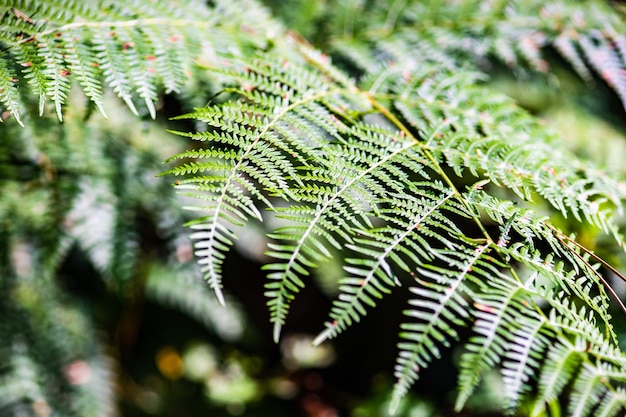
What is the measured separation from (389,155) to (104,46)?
0.64 metres

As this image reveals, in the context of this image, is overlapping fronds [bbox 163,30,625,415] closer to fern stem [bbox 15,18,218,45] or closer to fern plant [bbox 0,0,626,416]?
fern plant [bbox 0,0,626,416]

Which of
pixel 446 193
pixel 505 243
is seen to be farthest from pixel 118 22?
pixel 505 243

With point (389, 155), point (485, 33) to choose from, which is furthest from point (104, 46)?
point (485, 33)

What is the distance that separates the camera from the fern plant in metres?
0.75

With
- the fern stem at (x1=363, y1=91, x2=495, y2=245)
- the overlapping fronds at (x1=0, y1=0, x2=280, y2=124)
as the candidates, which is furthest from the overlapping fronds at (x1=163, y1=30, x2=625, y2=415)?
the overlapping fronds at (x1=0, y1=0, x2=280, y2=124)

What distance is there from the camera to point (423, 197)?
2.79ft

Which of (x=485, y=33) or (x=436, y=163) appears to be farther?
(x=485, y=33)

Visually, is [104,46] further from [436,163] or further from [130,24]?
[436,163]

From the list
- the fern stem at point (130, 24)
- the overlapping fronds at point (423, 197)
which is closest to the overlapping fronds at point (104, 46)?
the fern stem at point (130, 24)

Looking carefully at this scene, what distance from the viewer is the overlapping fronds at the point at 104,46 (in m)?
0.89

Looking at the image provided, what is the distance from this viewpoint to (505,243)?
811 millimetres

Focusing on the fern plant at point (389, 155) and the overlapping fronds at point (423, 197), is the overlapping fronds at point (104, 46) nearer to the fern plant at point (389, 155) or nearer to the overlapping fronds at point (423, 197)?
the fern plant at point (389, 155)

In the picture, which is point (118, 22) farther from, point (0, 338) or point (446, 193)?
point (0, 338)

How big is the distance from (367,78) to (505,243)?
702 mm
